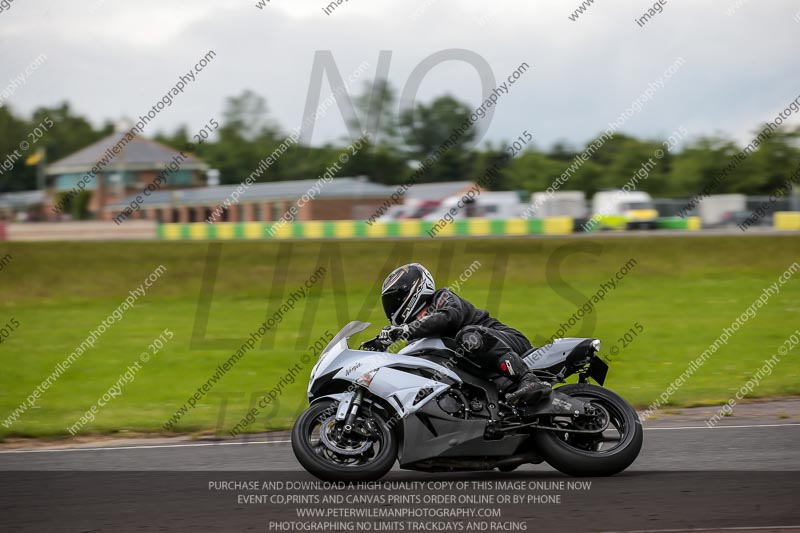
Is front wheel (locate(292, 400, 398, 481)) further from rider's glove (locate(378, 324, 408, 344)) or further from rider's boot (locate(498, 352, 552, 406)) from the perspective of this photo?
rider's boot (locate(498, 352, 552, 406))

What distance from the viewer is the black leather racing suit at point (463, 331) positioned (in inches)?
273

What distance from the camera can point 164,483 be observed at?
23.4 ft

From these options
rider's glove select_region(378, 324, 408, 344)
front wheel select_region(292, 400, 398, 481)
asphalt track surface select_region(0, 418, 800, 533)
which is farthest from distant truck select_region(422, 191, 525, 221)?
front wheel select_region(292, 400, 398, 481)

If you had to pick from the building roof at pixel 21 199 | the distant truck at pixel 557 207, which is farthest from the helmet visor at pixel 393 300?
the building roof at pixel 21 199

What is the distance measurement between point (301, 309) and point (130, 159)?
5379 centimetres

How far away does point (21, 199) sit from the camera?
77688 mm

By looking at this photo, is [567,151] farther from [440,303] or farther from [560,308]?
[440,303]

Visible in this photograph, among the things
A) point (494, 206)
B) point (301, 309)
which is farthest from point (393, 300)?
point (494, 206)

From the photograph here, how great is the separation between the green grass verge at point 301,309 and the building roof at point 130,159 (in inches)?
1510

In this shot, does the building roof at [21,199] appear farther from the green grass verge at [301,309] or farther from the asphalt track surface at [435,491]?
the asphalt track surface at [435,491]

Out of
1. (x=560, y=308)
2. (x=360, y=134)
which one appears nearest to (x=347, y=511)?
(x=560, y=308)

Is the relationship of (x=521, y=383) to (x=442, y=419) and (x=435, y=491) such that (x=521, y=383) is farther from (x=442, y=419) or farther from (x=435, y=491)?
(x=435, y=491)

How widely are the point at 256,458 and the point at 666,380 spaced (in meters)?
7.25

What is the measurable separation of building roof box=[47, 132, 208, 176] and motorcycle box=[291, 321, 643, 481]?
212ft
